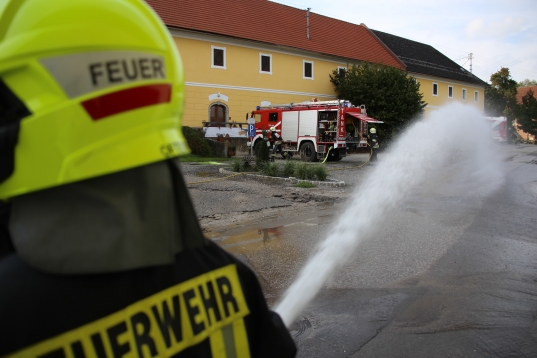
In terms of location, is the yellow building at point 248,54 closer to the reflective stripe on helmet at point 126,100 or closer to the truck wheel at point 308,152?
the truck wheel at point 308,152

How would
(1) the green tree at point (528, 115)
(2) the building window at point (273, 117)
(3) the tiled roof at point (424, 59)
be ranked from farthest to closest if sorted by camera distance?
(1) the green tree at point (528, 115) → (3) the tiled roof at point (424, 59) → (2) the building window at point (273, 117)

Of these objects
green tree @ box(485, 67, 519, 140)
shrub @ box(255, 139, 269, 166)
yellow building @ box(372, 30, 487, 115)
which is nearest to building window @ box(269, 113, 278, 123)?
shrub @ box(255, 139, 269, 166)

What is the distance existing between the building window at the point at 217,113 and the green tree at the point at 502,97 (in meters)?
41.1

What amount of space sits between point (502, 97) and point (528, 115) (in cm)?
414

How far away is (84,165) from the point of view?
92 centimetres

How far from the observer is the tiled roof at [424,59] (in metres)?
44.6

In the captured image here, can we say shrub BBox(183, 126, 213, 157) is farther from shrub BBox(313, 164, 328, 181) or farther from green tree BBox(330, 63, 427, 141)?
green tree BBox(330, 63, 427, 141)

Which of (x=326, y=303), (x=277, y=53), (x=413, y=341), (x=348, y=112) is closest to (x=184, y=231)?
(x=413, y=341)

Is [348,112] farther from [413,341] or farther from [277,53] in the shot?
[413,341]

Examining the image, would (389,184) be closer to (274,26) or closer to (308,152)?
(308,152)

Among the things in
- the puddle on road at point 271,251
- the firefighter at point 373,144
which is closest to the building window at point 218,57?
the firefighter at point 373,144

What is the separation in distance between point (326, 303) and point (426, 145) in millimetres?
10559

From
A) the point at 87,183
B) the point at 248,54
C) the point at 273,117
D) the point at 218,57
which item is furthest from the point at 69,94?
the point at 248,54

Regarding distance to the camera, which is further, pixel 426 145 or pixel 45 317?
pixel 426 145
